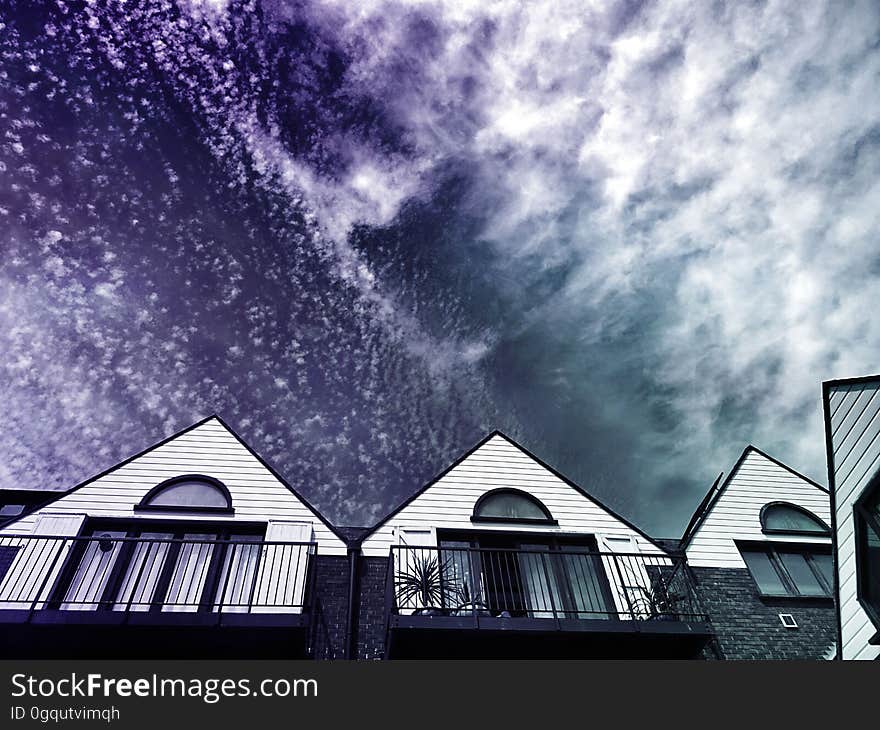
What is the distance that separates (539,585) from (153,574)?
6423 millimetres

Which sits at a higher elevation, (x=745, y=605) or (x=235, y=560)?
(x=235, y=560)

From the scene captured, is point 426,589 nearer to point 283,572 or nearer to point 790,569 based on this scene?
point 283,572

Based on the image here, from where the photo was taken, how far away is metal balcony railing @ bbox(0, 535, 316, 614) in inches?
374

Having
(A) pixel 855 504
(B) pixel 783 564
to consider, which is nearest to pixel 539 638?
(A) pixel 855 504

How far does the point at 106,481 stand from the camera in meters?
11.6

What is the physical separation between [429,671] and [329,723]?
1.33 meters

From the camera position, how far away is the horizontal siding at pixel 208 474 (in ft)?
36.5

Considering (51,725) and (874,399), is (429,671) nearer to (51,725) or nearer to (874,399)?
(51,725)

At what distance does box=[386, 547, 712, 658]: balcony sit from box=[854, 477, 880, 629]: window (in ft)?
8.41

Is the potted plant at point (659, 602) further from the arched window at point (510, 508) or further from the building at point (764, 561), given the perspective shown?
the arched window at point (510, 508)

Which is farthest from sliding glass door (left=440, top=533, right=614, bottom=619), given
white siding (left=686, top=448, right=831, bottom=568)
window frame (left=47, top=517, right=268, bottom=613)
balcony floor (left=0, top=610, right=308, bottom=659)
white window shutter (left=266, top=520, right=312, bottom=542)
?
window frame (left=47, top=517, right=268, bottom=613)

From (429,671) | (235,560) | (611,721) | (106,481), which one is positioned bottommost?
(611,721)

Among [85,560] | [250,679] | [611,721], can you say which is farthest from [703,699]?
[85,560]

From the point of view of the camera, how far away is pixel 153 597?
9.77 m
